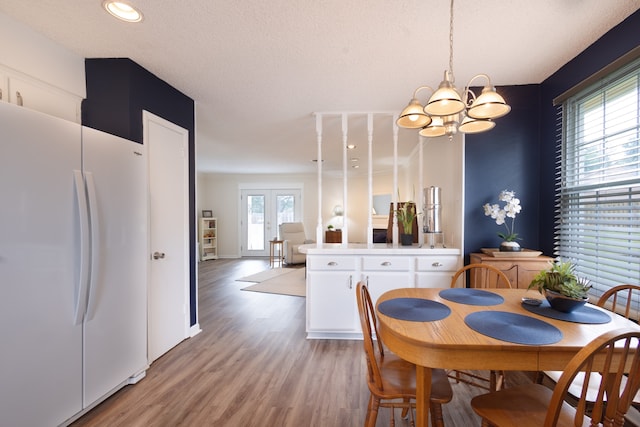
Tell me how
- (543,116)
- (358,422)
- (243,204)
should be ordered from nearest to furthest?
(358,422), (543,116), (243,204)

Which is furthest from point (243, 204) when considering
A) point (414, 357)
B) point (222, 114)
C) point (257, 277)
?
point (414, 357)

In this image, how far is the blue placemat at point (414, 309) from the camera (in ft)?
4.76

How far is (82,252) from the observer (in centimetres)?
171

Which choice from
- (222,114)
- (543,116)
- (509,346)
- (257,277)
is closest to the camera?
(509,346)

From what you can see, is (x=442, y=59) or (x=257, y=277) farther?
(x=257, y=277)

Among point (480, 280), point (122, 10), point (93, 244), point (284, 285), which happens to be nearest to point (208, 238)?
point (284, 285)

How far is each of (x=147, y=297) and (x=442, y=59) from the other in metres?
3.08

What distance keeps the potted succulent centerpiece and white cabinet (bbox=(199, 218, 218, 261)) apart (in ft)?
25.6

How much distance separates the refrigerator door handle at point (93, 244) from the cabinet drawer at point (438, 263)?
105 inches

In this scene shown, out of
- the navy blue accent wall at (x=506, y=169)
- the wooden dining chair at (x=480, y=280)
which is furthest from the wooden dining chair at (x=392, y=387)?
the navy blue accent wall at (x=506, y=169)

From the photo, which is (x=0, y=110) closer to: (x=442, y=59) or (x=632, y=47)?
(x=442, y=59)

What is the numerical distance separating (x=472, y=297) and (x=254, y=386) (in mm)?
1699

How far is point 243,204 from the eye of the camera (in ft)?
28.1

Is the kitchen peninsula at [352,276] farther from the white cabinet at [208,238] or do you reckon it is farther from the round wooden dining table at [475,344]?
the white cabinet at [208,238]
